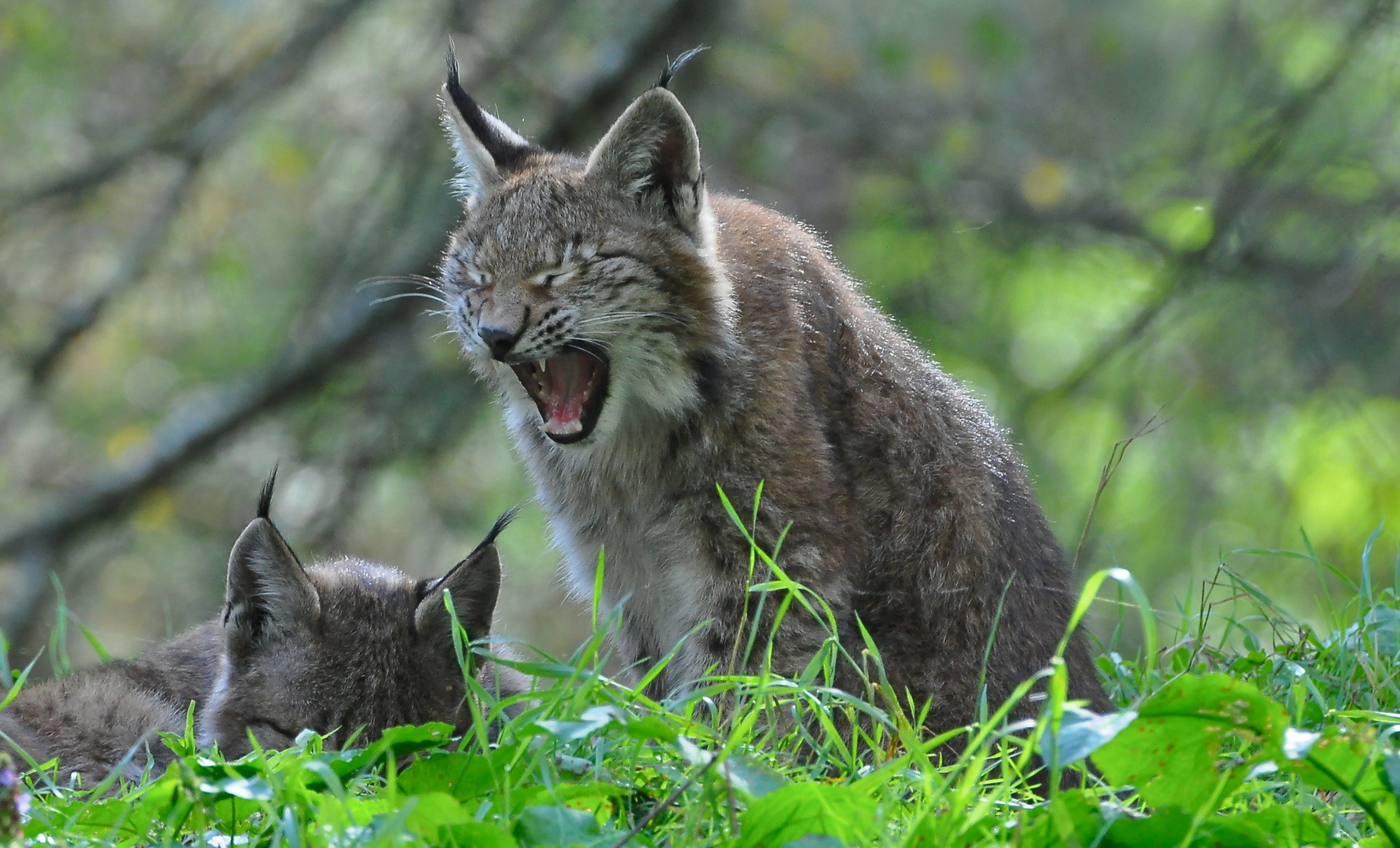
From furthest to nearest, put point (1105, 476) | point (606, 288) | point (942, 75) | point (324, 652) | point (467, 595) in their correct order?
point (942, 75)
point (606, 288)
point (467, 595)
point (324, 652)
point (1105, 476)

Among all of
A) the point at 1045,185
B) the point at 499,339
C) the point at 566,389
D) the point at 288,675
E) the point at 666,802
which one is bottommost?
the point at 288,675

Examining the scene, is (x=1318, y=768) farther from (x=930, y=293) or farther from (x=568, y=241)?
(x=930, y=293)

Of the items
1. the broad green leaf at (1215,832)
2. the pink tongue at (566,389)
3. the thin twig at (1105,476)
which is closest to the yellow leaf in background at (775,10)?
the thin twig at (1105,476)

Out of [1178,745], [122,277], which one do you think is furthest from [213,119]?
[1178,745]

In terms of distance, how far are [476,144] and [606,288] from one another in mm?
1079

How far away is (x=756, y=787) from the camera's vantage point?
283 cm

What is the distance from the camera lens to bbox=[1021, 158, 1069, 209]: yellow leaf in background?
34.5 ft

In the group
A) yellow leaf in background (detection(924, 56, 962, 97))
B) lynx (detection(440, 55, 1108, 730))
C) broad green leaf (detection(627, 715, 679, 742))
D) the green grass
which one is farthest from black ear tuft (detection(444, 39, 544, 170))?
yellow leaf in background (detection(924, 56, 962, 97))

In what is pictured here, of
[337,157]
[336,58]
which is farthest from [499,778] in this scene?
[337,157]

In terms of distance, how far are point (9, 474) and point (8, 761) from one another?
35.9ft

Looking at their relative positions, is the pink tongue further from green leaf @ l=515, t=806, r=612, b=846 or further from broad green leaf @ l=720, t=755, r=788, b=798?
green leaf @ l=515, t=806, r=612, b=846

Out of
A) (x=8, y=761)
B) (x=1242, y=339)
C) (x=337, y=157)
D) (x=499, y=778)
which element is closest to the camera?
(x=8, y=761)

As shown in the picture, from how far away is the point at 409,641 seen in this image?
181 inches

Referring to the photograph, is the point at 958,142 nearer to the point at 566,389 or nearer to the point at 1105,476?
the point at 566,389
